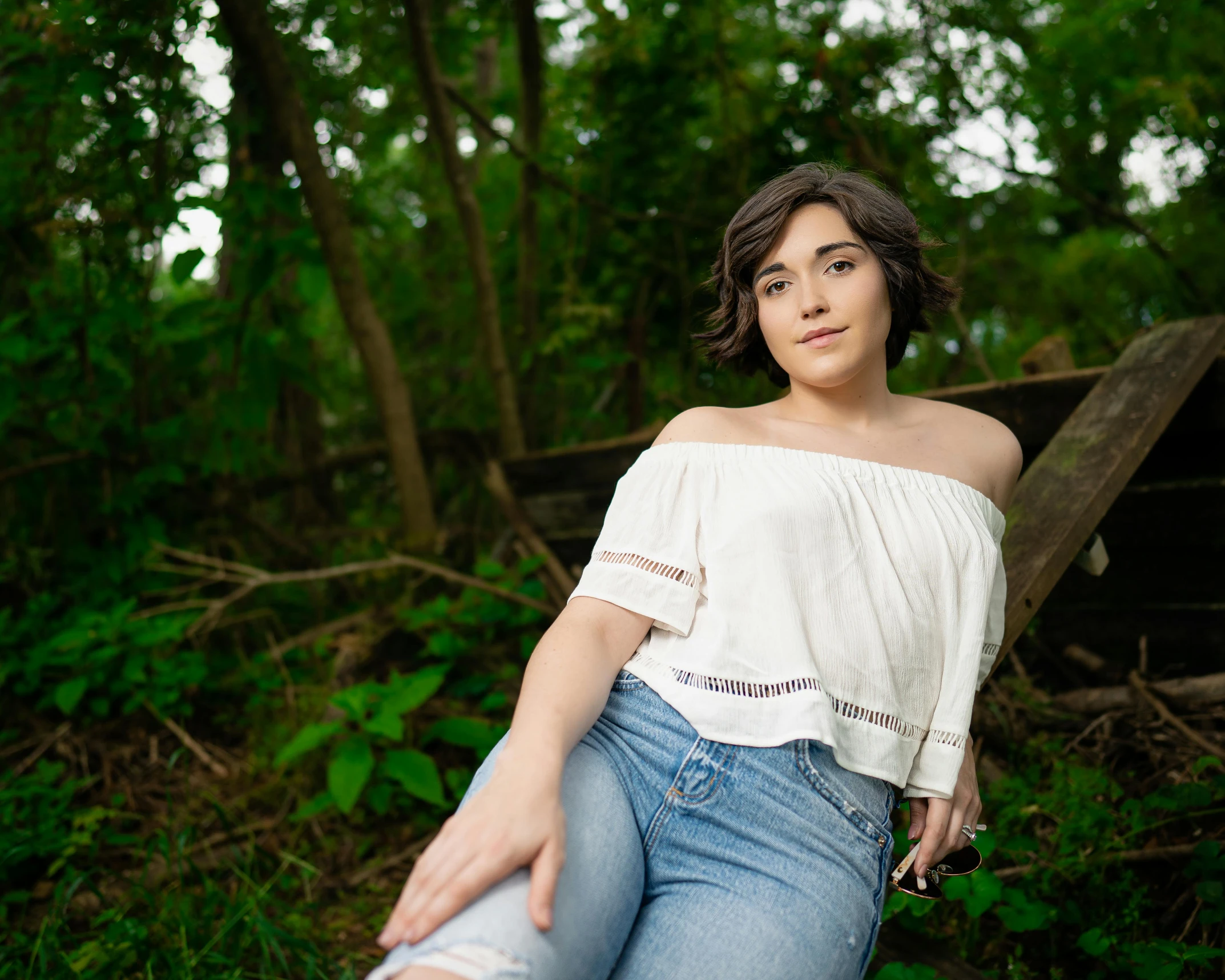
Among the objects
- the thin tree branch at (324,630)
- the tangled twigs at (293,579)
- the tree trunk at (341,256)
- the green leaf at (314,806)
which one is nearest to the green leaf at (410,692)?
the green leaf at (314,806)

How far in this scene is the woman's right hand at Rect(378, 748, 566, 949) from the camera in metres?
1.05

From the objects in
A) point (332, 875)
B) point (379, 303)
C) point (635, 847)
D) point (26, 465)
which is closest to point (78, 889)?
point (332, 875)

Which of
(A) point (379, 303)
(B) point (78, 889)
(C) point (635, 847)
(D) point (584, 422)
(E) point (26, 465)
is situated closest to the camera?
(C) point (635, 847)

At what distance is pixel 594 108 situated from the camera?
15.3 ft

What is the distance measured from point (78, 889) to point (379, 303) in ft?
12.5

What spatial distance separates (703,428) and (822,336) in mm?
284

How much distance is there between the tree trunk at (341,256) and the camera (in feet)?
12.0

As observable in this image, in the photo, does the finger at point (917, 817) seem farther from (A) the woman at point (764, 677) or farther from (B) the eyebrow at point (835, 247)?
(B) the eyebrow at point (835, 247)

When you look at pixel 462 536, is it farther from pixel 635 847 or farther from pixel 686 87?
pixel 635 847

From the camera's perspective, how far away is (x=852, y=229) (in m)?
1.63

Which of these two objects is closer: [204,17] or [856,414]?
[856,414]

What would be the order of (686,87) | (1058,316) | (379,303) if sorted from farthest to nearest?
(1058,316) < (379,303) < (686,87)

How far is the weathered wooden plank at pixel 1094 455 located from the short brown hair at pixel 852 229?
0.52 m

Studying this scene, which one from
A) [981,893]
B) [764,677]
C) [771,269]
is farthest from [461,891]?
[981,893]
